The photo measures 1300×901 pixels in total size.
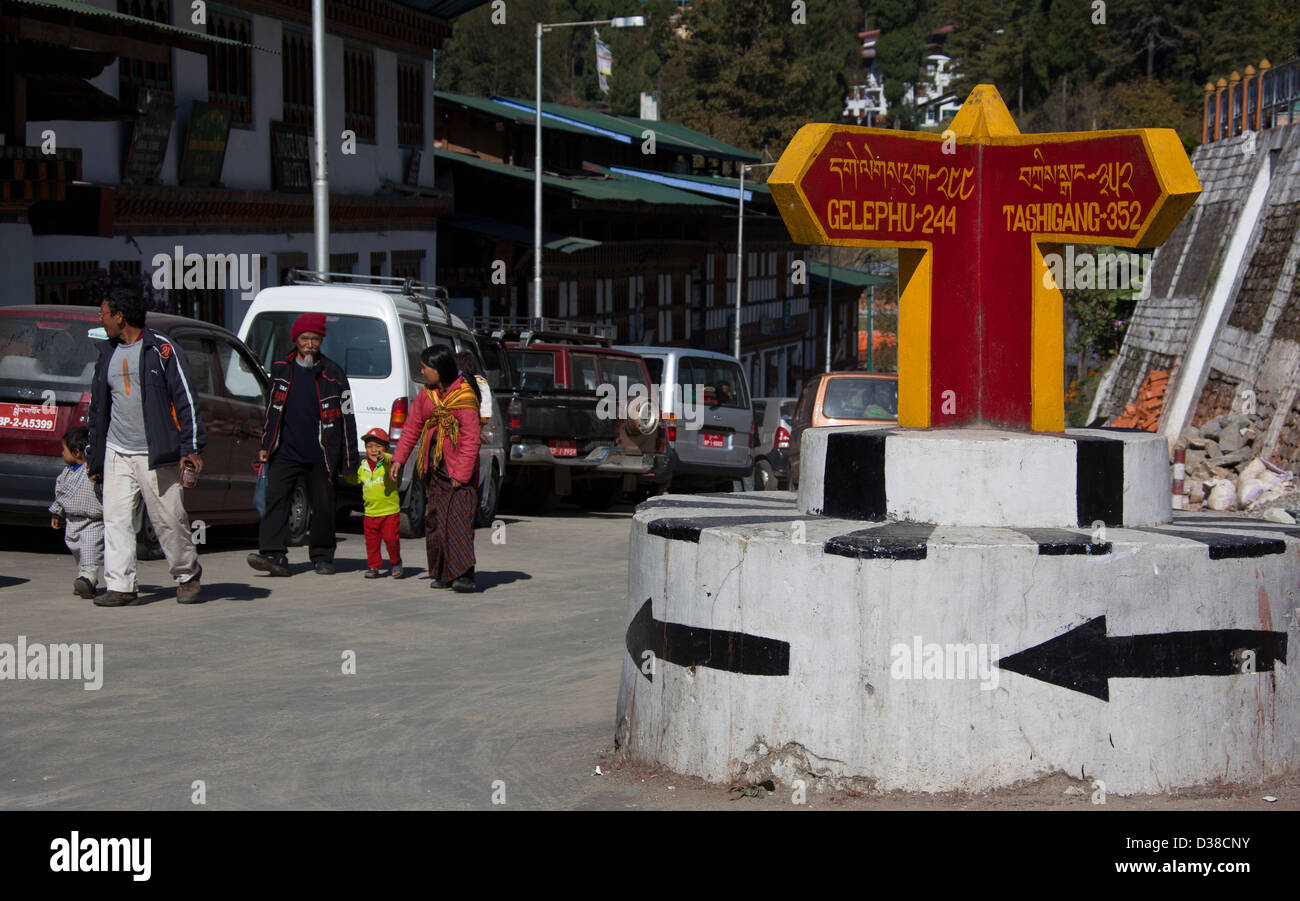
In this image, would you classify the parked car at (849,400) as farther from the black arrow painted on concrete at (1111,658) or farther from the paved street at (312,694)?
the black arrow painted on concrete at (1111,658)

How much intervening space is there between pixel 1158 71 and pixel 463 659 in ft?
258

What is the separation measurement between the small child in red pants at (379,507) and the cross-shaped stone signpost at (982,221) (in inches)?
220

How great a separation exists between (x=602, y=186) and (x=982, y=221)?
1359 inches

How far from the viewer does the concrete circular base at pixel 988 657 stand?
5656 millimetres

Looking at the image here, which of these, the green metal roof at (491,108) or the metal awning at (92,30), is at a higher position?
the green metal roof at (491,108)

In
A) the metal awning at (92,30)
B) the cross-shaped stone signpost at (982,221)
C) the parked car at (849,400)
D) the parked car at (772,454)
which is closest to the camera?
the cross-shaped stone signpost at (982,221)

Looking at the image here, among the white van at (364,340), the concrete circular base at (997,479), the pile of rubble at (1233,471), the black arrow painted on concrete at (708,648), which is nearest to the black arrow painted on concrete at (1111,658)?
the concrete circular base at (997,479)

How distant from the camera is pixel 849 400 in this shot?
19219 millimetres

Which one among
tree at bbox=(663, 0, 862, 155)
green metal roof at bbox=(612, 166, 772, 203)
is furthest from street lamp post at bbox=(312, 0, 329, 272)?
tree at bbox=(663, 0, 862, 155)

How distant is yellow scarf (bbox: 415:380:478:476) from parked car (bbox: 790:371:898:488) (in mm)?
8264

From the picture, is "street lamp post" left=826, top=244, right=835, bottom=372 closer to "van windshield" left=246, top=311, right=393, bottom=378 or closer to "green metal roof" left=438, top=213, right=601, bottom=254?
"green metal roof" left=438, top=213, right=601, bottom=254

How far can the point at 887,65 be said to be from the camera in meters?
124
